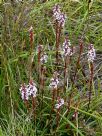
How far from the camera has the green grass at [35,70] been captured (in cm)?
256

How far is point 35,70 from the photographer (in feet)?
9.58

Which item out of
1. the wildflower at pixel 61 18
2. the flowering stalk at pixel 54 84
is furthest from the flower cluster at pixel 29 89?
the wildflower at pixel 61 18

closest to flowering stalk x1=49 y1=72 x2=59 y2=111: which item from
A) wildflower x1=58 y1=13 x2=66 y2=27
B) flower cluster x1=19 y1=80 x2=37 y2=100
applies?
flower cluster x1=19 y1=80 x2=37 y2=100

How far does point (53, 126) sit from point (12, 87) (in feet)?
1.13

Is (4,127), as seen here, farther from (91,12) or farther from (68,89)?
(91,12)

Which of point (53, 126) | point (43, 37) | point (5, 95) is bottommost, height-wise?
point (53, 126)

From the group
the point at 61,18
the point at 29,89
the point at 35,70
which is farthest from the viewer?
the point at 35,70

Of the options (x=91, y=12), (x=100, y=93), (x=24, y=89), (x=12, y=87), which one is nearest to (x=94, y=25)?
(x=91, y=12)

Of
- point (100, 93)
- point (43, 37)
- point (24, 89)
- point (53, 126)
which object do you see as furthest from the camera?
point (43, 37)

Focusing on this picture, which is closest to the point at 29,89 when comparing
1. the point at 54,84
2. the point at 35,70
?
the point at 54,84

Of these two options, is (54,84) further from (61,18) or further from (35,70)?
(35,70)

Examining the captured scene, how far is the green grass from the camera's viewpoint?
8.39ft

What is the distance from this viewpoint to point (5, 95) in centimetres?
272

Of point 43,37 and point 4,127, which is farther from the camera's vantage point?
point 43,37
